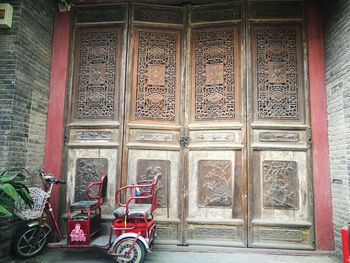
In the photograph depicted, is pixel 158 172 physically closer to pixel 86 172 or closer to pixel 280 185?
pixel 86 172

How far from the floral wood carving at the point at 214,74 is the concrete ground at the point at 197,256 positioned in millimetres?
1920

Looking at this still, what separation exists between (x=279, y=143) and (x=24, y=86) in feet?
12.2

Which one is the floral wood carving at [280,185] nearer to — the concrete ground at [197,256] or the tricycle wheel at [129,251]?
the concrete ground at [197,256]

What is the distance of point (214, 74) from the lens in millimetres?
4609

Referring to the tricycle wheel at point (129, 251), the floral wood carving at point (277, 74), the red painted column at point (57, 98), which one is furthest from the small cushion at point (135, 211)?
the floral wood carving at point (277, 74)

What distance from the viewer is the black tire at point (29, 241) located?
3.74 metres

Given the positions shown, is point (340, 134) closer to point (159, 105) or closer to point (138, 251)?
point (159, 105)

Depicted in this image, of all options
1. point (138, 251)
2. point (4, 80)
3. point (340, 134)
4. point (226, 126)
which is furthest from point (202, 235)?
point (4, 80)

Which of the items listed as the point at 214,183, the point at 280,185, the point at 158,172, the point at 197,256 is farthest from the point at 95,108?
the point at 280,185

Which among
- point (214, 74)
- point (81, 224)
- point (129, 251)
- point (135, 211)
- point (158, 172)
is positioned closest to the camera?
point (129, 251)

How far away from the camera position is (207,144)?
14.6 ft

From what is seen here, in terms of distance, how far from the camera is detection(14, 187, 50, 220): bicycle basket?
12.2 feet

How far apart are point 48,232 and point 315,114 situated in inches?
162

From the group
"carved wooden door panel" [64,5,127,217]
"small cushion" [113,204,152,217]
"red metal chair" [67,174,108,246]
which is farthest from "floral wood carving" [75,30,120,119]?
"small cushion" [113,204,152,217]
